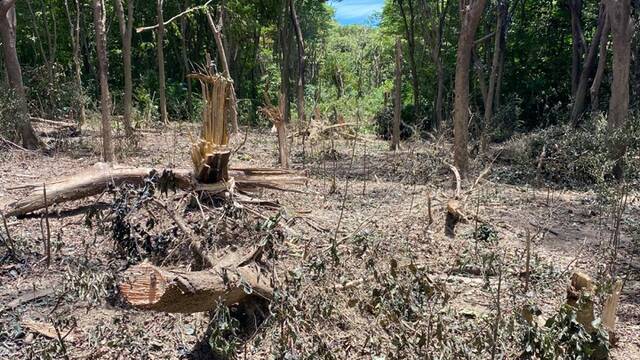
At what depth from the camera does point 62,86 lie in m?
14.8

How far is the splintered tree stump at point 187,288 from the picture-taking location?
3268 millimetres

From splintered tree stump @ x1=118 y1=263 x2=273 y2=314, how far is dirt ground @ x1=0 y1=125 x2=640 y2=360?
9.5 inches

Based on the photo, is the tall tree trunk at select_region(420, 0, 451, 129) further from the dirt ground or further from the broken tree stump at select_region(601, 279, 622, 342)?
the broken tree stump at select_region(601, 279, 622, 342)

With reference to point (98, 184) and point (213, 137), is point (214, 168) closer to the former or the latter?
point (213, 137)

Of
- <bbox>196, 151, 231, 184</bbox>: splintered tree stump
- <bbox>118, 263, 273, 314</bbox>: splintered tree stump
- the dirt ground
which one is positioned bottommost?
the dirt ground

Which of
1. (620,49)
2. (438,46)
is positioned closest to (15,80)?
(620,49)

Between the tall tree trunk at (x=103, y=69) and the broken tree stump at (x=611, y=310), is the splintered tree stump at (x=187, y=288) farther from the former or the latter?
the tall tree trunk at (x=103, y=69)

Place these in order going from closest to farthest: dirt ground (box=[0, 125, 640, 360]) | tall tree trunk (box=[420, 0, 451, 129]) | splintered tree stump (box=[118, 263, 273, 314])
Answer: splintered tree stump (box=[118, 263, 273, 314]) < dirt ground (box=[0, 125, 640, 360]) < tall tree trunk (box=[420, 0, 451, 129])

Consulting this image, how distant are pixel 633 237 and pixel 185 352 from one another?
4.74m

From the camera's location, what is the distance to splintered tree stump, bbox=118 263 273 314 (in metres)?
3.27

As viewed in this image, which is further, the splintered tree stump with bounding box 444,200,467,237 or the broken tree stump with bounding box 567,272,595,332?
the splintered tree stump with bounding box 444,200,467,237

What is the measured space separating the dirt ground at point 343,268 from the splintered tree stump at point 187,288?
24cm

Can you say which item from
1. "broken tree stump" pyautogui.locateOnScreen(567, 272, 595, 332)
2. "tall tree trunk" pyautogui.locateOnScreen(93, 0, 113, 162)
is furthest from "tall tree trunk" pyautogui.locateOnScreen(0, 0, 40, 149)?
"broken tree stump" pyautogui.locateOnScreen(567, 272, 595, 332)

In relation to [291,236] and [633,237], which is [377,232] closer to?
[291,236]
